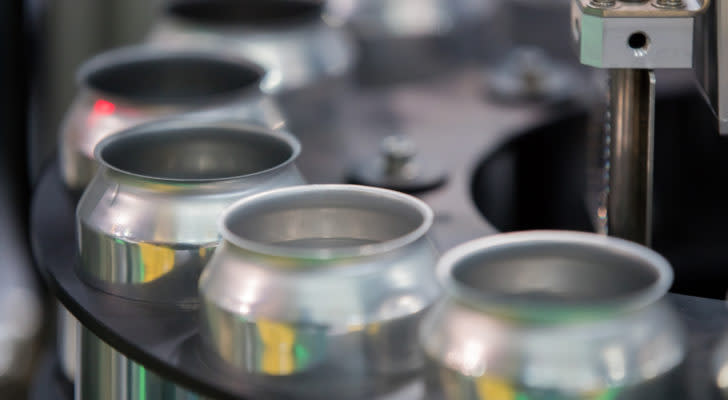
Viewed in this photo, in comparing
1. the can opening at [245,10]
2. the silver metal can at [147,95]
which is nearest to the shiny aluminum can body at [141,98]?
the silver metal can at [147,95]

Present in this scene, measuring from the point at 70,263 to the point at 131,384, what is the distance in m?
0.10

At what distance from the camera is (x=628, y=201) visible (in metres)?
0.55

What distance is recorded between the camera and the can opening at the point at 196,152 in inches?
22.2

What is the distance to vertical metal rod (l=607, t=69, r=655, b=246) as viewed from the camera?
1.75ft

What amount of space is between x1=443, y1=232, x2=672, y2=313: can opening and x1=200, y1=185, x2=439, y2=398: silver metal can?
0.02 m

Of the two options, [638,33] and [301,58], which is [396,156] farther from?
[638,33]

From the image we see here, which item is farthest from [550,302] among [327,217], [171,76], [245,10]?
[245,10]

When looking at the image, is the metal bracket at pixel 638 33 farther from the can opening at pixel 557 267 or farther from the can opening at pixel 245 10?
the can opening at pixel 245 10

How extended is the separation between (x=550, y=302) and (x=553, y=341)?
0.06 feet

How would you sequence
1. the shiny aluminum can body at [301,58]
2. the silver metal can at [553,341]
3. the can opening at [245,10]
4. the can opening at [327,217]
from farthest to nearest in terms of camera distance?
the can opening at [245,10]
the shiny aluminum can body at [301,58]
the can opening at [327,217]
the silver metal can at [553,341]

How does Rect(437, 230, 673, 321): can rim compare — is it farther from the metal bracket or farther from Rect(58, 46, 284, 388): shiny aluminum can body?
Rect(58, 46, 284, 388): shiny aluminum can body

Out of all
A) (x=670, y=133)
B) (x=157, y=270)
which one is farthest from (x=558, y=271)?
(x=670, y=133)

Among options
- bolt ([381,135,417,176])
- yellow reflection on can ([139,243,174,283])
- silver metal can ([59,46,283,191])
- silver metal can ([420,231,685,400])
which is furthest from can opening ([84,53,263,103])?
A: silver metal can ([420,231,685,400])

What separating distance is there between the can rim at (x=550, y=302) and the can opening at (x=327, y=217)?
0.17 ft
